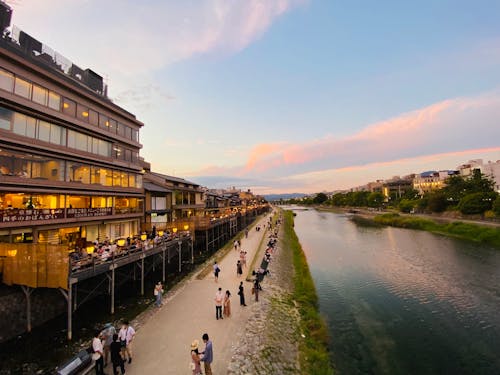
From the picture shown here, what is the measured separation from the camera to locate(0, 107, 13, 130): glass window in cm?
1935

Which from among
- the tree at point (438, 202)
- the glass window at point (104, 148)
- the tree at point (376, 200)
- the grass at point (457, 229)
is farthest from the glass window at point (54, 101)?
the tree at point (376, 200)

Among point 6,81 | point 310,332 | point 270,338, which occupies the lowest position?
point 310,332

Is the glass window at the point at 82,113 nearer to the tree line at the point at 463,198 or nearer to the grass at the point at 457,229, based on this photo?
the grass at the point at 457,229

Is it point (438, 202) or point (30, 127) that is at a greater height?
point (30, 127)

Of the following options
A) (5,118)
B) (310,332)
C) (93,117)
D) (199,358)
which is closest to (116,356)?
(199,358)

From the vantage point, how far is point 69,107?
1001 inches

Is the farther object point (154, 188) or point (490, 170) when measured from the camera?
point (490, 170)

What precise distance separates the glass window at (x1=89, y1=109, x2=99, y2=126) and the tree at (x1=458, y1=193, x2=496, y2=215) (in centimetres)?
8405

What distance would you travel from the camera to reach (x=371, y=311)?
22.1m

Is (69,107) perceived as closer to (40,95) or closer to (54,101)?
(54,101)

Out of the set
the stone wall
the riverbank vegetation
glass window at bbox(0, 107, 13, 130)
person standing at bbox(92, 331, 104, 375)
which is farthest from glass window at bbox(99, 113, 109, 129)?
the riverbank vegetation

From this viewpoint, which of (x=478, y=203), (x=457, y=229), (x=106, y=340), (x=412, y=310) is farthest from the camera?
(x=478, y=203)

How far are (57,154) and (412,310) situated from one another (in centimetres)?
3429

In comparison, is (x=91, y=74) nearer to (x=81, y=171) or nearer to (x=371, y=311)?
(x=81, y=171)
